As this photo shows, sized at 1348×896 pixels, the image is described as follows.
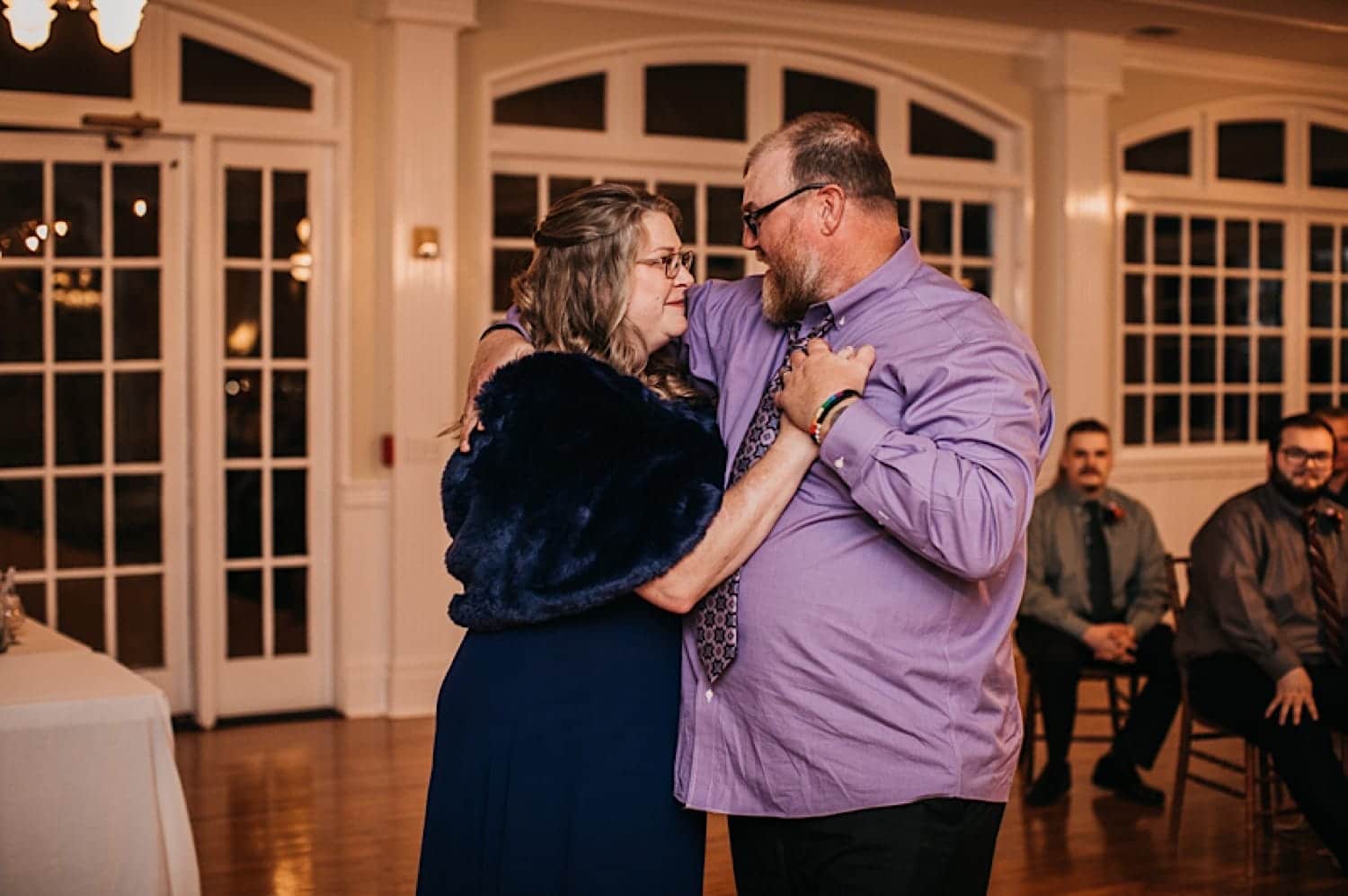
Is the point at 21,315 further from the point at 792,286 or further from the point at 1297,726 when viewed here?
the point at 1297,726

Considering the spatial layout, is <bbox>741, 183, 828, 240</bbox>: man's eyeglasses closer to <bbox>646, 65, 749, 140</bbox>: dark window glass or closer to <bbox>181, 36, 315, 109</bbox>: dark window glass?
<bbox>181, 36, 315, 109</bbox>: dark window glass

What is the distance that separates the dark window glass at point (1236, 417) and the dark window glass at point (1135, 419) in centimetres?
59

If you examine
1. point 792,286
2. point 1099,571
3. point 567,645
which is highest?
point 792,286

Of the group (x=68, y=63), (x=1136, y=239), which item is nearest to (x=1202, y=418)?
(x=1136, y=239)

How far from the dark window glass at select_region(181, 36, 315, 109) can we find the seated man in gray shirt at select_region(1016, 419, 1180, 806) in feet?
11.2

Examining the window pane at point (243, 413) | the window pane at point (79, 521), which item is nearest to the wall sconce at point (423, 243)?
the window pane at point (243, 413)

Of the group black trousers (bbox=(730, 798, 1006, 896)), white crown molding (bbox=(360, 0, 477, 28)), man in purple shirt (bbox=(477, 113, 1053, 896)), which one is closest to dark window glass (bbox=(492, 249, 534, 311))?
white crown molding (bbox=(360, 0, 477, 28))

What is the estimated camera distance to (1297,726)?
4.51m

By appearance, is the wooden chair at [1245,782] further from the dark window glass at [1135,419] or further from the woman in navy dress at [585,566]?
the dark window glass at [1135,419]

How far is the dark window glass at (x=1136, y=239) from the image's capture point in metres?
8.33

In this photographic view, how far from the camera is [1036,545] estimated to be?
5.76 metres

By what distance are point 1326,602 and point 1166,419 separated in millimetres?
3854

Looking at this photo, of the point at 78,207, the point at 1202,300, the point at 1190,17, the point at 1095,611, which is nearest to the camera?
the point at 1095,611

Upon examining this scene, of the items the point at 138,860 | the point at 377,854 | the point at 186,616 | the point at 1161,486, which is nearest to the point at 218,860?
the point at 377,854
